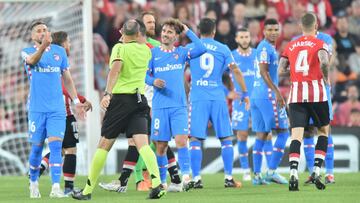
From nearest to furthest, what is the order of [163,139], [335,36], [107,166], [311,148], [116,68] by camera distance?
[116,68], [163,139], [311,148], [107,166], [335,36]

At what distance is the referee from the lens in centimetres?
1049

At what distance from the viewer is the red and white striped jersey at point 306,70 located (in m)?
11.7

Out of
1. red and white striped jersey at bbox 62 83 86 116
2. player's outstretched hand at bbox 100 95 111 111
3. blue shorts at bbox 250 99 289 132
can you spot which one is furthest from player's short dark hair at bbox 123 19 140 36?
blue shorts at bbox 250 99 289 132

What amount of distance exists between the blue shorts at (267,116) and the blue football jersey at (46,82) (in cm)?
336

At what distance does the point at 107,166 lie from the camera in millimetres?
17797

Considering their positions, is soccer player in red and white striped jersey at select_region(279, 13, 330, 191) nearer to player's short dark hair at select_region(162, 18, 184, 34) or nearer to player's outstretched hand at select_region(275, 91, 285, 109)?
player's outstretched hand at select_region(275, 91, 285, 109)

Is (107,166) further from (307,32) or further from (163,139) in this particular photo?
(307,32)

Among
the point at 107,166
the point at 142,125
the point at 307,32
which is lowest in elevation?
the point at 107,166

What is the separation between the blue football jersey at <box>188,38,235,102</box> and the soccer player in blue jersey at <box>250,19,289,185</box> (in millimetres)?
576

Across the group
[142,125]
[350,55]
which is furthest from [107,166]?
[142,125]

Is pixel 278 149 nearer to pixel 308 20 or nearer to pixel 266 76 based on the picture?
pixel 266 76

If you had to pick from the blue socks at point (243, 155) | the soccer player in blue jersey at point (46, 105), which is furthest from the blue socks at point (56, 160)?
the blue socks at point (243, 155)

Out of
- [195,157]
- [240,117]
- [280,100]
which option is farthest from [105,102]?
[240,117]

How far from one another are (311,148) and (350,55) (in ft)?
23.6
